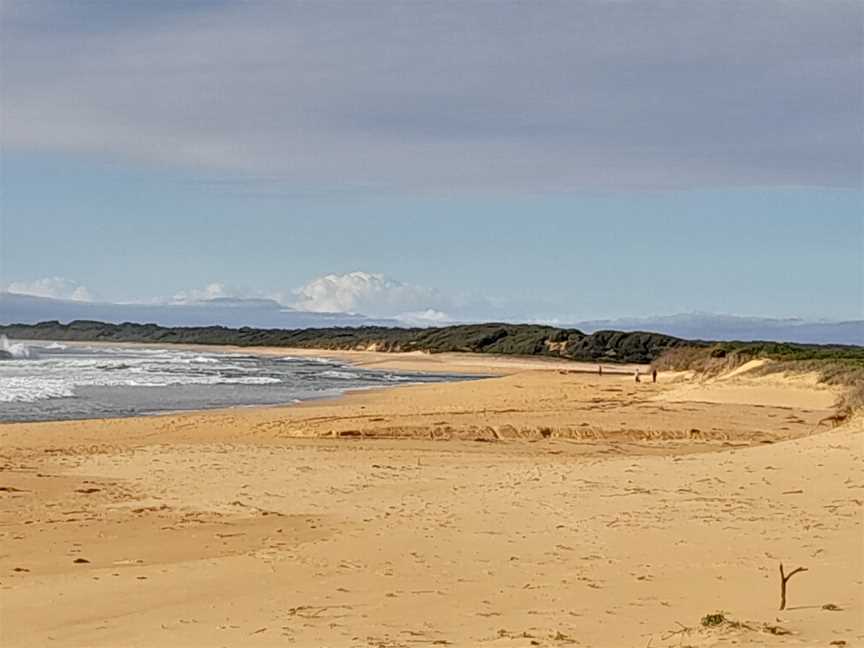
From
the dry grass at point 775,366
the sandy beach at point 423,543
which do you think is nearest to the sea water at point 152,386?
the sandy beach at point 423,543

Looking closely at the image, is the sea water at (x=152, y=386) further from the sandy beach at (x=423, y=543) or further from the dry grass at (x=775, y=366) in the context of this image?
the dry grass at (x=775, y=366)

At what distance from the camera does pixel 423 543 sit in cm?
1009

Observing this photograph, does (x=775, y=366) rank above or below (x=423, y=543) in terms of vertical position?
above

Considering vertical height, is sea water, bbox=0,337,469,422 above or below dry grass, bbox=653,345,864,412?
below

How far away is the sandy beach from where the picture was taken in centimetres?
721

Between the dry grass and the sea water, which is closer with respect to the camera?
the dry grass

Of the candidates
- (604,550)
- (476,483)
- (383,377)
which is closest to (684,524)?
(604,550)

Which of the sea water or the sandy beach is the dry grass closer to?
the sandy beach

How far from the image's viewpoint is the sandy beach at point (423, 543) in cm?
721

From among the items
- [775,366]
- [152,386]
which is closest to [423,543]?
[775,366]

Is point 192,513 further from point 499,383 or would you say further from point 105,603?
point 499,383

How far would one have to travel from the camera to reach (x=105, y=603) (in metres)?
8.06

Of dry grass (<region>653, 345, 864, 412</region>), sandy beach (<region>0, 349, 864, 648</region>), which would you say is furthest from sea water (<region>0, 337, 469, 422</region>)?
dry grass (<region>653, 345, 864, 412</region>)

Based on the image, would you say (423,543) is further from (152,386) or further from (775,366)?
(152,386)
